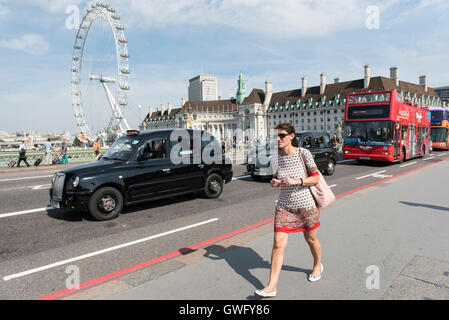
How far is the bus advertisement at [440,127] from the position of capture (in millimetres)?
29469

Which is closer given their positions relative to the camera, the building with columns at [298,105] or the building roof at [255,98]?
the building with columns at [298,105]

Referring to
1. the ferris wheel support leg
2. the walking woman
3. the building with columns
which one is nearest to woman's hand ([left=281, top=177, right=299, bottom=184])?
the walking woman

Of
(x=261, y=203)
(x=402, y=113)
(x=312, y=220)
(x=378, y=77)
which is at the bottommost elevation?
(x=261, y=203)

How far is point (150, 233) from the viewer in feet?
18.5

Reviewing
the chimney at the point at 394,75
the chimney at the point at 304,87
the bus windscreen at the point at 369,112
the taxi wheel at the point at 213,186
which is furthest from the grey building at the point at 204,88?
the taxi wheel at the point at 213,186

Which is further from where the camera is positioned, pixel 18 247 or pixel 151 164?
pixel 151 164

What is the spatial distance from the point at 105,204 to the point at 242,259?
3.77m

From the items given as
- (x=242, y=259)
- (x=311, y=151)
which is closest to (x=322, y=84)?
(x=311, y=151)

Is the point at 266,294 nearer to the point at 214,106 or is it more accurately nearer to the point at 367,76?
the point at 367,76

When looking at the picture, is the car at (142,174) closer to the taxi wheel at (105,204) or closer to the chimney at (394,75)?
the taxi wheel at (105,204)

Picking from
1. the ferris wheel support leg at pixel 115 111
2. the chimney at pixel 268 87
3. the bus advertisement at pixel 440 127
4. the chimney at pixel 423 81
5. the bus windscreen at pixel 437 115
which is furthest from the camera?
the chimney at pixel 268 87

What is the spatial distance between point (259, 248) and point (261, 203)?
3539mm

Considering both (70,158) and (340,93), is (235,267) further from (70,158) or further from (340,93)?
(340,93)
